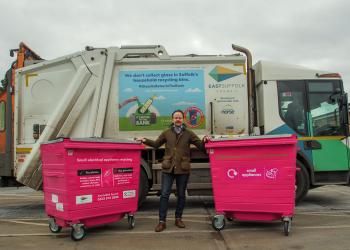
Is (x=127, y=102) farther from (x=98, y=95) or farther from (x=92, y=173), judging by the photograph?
(x=92, y=173)

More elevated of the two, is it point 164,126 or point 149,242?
point 164,126

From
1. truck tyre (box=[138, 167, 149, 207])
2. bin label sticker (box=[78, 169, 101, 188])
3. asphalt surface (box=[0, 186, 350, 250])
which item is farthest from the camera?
truck tyre (box=[138, 167, 149, 207])

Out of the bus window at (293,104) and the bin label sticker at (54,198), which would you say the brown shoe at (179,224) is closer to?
the bin label sticker at (54,198)

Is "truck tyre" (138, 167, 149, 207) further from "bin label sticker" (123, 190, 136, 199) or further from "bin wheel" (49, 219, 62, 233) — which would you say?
"bin wheel" (49, 219, 62, 233)

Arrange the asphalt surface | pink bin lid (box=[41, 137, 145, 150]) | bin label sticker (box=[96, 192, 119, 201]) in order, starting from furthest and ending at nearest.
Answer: bin label sticker (box=[96, 192, 119, 201]) < pink bin lid (box=[41, 137, 145, 150]) < the asphalt surface

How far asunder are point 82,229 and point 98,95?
3.13m

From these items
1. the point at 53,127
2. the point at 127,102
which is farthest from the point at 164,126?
the point at 53,127

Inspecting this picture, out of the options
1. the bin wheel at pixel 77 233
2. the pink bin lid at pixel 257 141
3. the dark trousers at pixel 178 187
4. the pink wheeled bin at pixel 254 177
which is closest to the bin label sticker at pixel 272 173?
the pink wheeled bin at pixel 254 177

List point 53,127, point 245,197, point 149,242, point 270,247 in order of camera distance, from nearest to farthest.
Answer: point 270,247 < point 149,242 < point 245,197 < point 53,127

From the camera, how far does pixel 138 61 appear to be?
8008 millimetres

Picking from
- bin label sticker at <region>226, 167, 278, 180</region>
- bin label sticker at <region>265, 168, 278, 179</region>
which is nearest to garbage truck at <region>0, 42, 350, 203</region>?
bin label sticker at <region>226, 167, 278, 180</region>

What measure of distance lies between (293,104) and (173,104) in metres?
2.34

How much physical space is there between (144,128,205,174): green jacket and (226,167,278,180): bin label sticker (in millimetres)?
642

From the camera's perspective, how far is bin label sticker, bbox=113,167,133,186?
5711 mm
